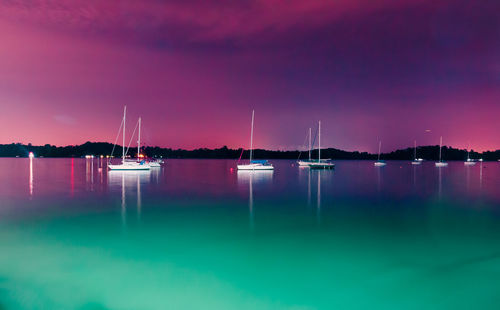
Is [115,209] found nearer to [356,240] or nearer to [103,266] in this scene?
[103,266]

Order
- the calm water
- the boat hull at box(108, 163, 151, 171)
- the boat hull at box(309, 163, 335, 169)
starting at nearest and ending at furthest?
the calm water < the boat hull at box(108, 163, 151, 171) < the boat hull at box(309, 163, 335, 169)

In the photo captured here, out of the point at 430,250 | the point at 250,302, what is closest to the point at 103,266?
the point at 250,302

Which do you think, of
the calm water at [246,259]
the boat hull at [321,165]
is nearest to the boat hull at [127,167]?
the calm water at [246,259]

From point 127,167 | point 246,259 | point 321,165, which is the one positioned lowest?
point 246,259

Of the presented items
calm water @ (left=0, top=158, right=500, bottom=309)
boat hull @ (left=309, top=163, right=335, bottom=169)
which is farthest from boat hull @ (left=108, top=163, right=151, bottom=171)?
boat hull @ (left=309, top=163, right=335, bottom=169)

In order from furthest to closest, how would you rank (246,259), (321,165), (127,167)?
(321,165)
(127,167)
(246,259)

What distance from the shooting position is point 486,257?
1082cm

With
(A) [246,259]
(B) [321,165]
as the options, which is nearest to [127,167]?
(B) [321,165]

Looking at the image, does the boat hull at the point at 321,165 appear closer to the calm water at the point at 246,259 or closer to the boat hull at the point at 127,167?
the boat hull at the point at 127,167

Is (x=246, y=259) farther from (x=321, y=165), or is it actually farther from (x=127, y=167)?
(x=321, y=165)

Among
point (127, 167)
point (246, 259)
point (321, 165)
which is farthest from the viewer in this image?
point (321, 165)

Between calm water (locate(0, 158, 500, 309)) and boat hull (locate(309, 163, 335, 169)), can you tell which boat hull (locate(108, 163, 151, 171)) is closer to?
calm water (locate(0, 158, 500, 309))

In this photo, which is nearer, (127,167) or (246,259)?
(246,259)

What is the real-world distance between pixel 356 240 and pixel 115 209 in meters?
13.7
